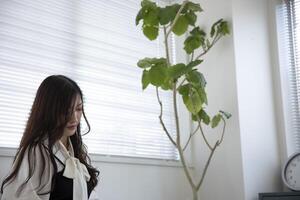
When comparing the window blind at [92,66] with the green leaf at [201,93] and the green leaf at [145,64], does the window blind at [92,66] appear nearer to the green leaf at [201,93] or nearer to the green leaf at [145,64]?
the green leaf at [145,64]

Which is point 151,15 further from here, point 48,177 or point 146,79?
point 48,177

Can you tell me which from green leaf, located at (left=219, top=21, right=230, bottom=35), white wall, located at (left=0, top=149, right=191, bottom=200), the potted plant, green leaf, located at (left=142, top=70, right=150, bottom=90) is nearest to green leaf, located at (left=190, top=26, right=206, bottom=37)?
the potted plant

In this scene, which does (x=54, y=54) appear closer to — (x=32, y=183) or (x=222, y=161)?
(x=32, y=183)

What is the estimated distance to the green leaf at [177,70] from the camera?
2506 millimetres

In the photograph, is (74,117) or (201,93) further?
(201,93)

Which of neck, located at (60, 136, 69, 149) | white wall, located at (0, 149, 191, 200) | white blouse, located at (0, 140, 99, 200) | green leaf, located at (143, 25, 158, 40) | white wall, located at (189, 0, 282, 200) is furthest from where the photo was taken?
white wall, located at (189, 0, 282, 200)

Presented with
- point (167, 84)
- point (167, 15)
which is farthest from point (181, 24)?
point (167, 84)

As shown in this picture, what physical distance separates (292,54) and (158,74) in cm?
120

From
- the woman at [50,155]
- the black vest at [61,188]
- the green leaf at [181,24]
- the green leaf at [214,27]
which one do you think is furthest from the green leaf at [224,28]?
the black vest at [61,188]

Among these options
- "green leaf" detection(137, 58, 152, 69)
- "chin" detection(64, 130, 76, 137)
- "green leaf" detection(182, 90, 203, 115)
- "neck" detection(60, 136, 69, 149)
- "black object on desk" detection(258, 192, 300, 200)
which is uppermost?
"green leaf" detection(137, 58, 152, 69)

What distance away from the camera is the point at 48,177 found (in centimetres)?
190

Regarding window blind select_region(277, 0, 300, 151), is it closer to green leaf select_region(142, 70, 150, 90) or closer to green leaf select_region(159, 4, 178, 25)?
green leaf select_region(159, 4, 178, 25)

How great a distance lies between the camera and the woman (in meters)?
1.84

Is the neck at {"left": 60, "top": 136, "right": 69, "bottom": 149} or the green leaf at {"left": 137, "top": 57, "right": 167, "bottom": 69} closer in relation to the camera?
the neck at {"left": 60, "top": 136, "right": 69, "bottom": 149}
